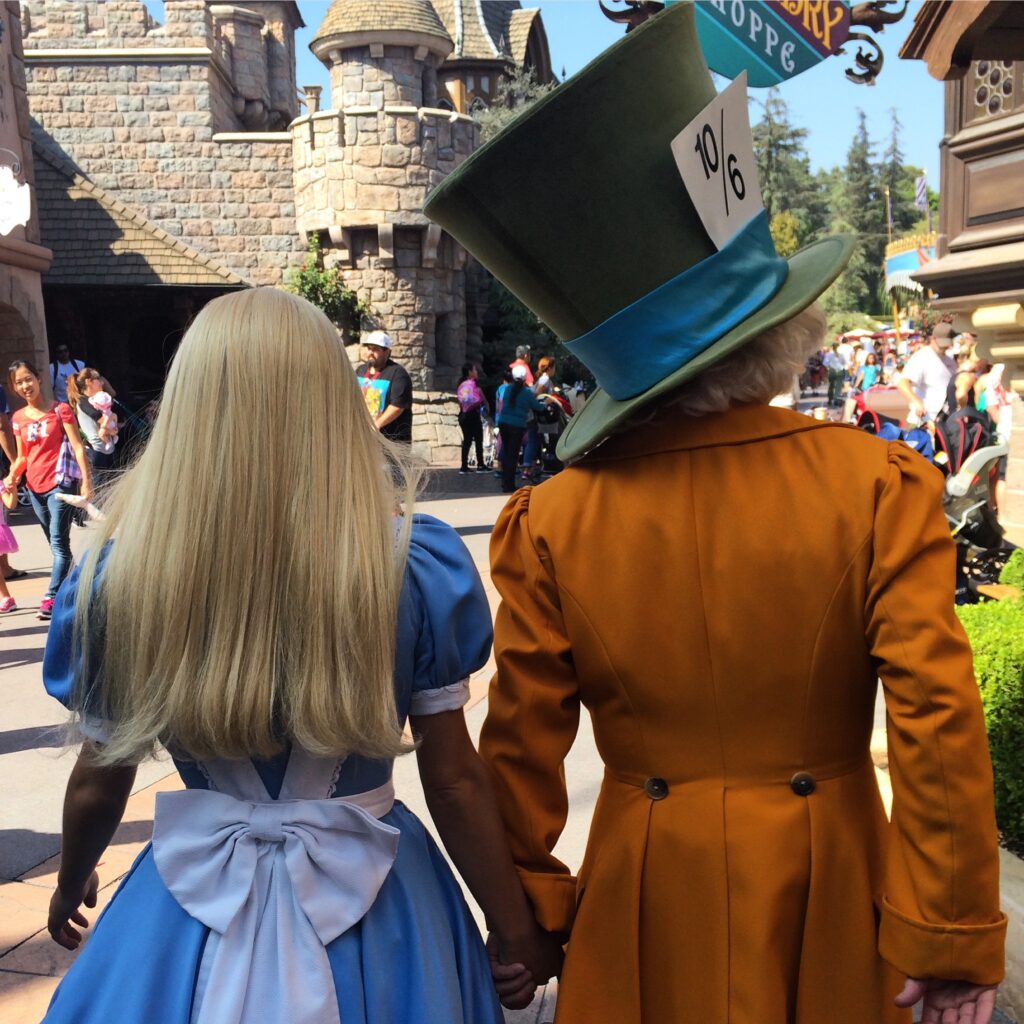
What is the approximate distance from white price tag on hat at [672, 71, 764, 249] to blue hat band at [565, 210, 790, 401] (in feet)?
0.12

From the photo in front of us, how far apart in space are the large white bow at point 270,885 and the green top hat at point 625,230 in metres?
0.66

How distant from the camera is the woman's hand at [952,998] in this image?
4.89 ft

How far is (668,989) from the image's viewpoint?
1625 millimetres

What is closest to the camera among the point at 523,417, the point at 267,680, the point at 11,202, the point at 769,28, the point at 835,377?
the point at 267,680

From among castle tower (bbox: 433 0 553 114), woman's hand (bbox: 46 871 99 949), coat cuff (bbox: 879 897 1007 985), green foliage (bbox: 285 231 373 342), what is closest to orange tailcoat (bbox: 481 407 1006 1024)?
coat cuff (bbox: 879 897 1007 985)

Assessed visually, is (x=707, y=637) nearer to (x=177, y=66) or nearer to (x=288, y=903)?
(x=288, y=903)

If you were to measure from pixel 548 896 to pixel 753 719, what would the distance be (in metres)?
0.43

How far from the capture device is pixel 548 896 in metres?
1.68

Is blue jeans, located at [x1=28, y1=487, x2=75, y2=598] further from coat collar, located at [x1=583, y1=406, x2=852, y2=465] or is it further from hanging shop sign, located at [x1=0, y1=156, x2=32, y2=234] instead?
coat collar, located at [x1=583, y1=406, x2=852, y2=465]

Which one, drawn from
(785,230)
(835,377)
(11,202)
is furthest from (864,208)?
(11,202)

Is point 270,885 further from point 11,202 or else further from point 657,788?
point 11,202

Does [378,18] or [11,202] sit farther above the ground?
[378,18]

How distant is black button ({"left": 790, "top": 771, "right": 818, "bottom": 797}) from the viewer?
5.12 feet

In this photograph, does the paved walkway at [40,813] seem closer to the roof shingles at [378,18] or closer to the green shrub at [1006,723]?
the green shrub at [1006,723]
